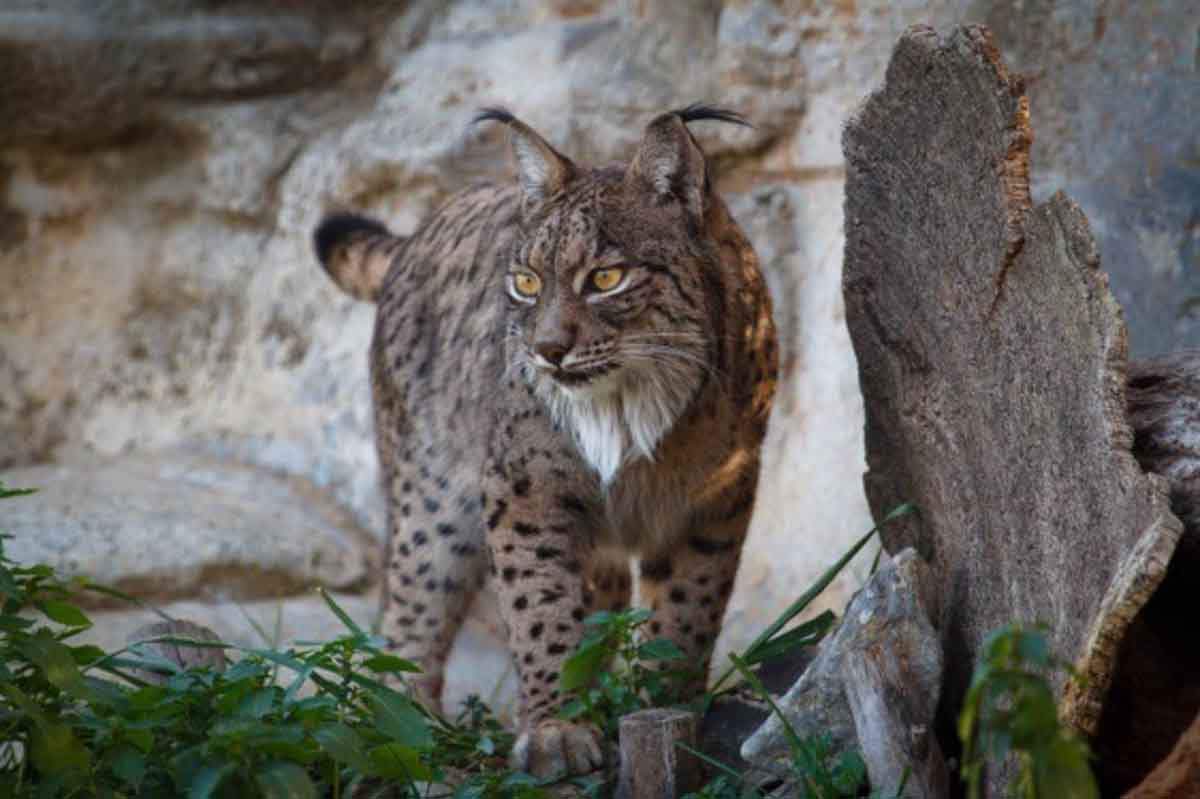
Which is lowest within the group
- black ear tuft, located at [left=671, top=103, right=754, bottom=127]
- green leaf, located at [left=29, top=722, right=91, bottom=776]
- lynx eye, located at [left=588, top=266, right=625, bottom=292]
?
→ green leaf, located at [left=29, top=722, right=91, bottom=776]

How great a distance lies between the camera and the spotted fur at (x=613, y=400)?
475cm

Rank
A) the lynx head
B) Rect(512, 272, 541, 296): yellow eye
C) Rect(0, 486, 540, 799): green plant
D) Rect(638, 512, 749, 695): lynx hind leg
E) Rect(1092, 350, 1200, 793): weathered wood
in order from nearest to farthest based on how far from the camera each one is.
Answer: Rect(0, 486, 540, 799): green plant → Rect(1092, 350, 1200, 793): weathered wood → the lynx head → Rect(512, 272, 541, 296): yellow eye → Rect(638, 512, 749, 695): lynx hind leg

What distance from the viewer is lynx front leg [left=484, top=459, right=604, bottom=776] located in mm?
5027

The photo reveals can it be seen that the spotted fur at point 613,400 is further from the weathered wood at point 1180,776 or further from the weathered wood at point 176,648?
the weathered wood at point 1180,776

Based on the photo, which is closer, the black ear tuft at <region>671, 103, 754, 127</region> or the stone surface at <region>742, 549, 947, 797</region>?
the stone surface at <region>742, 549, 947, 797</region>

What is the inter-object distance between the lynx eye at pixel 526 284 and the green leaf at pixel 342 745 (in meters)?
1.61

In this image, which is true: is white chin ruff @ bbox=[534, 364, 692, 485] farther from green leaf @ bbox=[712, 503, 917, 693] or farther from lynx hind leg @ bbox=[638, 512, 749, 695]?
green leaf @ bbox=[712, 503, 917, 693]

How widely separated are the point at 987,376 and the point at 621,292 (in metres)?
1.18

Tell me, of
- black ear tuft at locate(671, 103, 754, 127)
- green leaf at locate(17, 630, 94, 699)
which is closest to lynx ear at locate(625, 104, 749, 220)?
black ear tuft at locate(671, 103, 754, 127)

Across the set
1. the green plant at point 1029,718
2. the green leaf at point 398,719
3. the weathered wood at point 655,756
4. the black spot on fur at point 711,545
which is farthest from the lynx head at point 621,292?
the green plant at point 1029,718

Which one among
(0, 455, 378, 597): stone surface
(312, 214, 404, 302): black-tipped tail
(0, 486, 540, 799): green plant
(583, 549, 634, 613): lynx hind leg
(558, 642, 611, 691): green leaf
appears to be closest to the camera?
(0, 486, 540, 799): green plant

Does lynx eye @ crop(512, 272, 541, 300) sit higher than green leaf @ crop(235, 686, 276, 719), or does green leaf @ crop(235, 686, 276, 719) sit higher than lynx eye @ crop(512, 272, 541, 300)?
lynx eye @ crop(512, 272, 541, 300)

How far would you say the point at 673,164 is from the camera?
15.8ft

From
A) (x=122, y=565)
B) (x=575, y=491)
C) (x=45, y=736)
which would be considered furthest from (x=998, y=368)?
(x=122, y=565)
